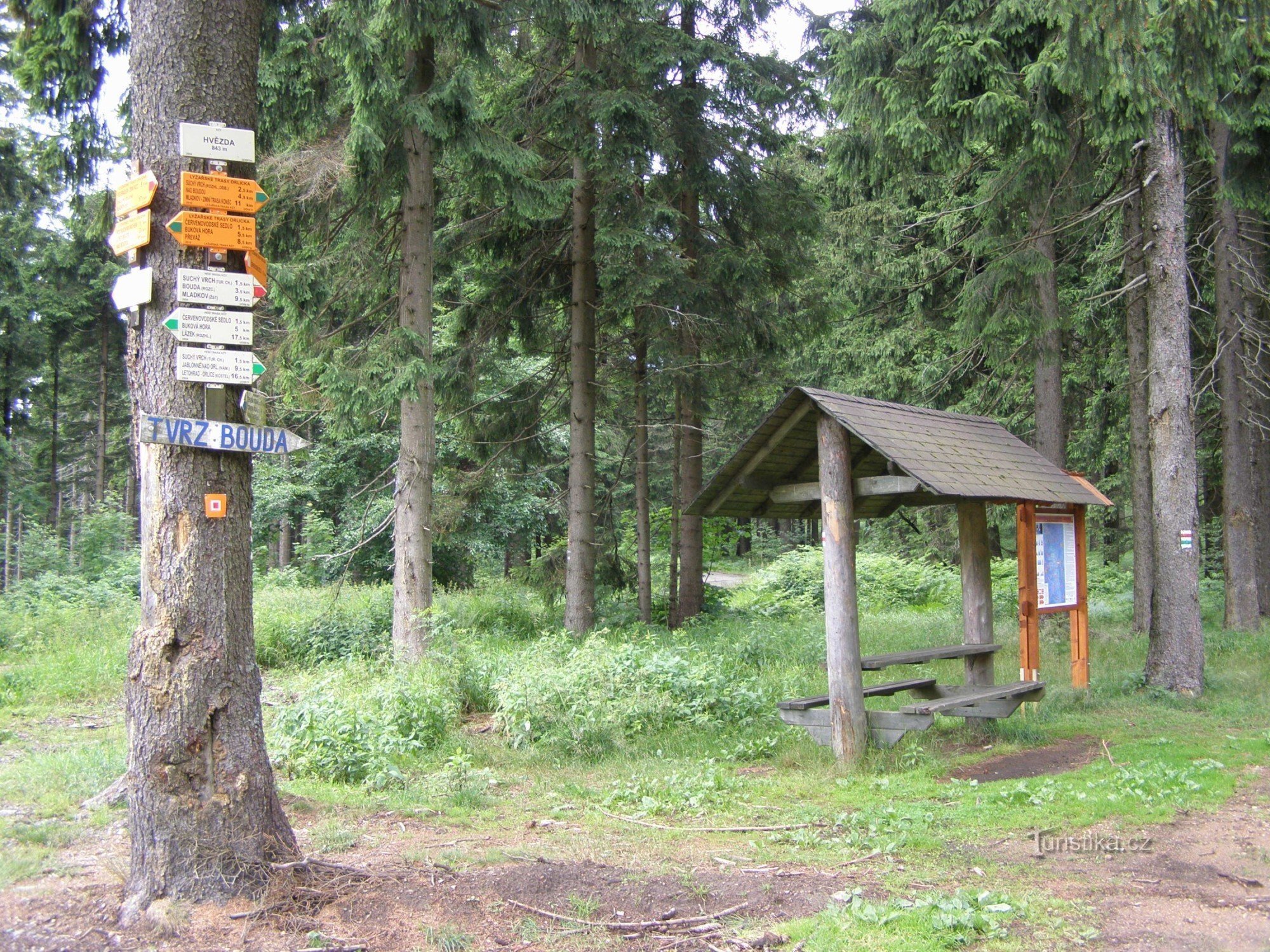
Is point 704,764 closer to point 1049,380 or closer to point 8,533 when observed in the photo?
point 1049,380

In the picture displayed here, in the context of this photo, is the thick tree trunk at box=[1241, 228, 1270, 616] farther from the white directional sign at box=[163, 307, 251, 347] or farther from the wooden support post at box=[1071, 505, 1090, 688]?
the white directional sign at box=[163, 307, 251, 347]

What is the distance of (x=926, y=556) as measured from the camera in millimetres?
26750

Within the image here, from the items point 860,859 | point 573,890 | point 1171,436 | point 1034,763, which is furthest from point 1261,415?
point 573,890

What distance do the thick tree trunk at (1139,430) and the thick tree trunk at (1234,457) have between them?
1.19 meters

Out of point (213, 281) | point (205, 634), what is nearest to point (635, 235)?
point (213, 281)

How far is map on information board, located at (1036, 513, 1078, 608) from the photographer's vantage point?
9.67 meters

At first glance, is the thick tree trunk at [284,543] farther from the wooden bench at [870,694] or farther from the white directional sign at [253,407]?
the white directional sign at [253,407]

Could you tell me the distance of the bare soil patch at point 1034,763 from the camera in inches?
→ 289

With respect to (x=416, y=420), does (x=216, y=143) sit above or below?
above

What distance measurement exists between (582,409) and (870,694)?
6977 millimetres

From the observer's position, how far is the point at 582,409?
45.8ft

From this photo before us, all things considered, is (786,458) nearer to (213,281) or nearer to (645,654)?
(645,654)

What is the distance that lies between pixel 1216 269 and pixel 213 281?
14817 millimetres

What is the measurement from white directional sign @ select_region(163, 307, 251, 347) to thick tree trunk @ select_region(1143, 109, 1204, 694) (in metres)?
9.77
